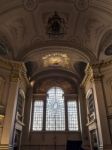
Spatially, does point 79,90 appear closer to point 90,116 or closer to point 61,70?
point 61,70

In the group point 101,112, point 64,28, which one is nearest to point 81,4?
point 64,28

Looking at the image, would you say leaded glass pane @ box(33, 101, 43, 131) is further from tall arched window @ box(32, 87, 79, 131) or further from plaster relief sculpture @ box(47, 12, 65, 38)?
plaster relief sculpture @ box(47, 12, 65, 38)

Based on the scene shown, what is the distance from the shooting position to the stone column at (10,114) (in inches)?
352

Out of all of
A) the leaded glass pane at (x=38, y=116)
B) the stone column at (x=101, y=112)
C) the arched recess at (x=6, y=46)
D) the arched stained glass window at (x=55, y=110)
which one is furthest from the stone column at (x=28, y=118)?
the stone column at (x=101, y=112)

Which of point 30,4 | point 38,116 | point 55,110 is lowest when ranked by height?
point 38,116

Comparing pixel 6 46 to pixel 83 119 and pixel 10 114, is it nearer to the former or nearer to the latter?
pixel 10 114

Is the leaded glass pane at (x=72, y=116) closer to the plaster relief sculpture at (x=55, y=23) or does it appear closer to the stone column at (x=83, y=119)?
the stone column at (x=83, y=119)

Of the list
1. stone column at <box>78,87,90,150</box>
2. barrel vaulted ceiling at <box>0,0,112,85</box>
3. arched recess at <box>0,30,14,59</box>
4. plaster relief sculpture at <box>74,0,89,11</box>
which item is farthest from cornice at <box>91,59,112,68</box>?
arched recess at <box>0,30,14,59</box>

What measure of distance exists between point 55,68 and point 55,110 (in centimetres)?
430

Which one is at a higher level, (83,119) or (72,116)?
(72,116)

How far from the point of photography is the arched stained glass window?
14875 millimetres

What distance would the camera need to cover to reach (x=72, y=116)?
1534 cm

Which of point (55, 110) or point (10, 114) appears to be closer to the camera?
point (10, 114)

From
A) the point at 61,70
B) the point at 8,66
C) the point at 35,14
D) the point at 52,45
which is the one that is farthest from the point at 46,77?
the point at 35,14
